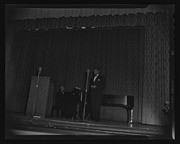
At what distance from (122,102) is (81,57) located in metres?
1.35

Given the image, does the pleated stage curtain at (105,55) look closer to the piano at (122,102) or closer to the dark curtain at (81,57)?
the dark curtain at (81,57)

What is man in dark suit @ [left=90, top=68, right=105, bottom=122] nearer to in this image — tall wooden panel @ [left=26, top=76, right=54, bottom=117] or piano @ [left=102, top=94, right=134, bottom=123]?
piano @ [left=102, top=94, right=134, bottom=123]

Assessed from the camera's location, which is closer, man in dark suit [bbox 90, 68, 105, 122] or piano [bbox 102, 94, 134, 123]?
man in dark suit [bbox 90, 68, 105, 122]

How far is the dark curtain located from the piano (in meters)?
0.39

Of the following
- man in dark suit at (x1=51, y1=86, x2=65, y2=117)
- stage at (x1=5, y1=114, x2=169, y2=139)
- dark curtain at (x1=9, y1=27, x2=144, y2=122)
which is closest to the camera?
stage at (x1=5, y1=114, x2=169, y2=139)

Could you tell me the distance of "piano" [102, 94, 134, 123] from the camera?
5797mm

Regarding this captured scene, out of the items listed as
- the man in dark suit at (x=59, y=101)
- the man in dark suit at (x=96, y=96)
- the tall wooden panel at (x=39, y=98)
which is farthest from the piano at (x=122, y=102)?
the tall wooden panel at (x=39, y=98)

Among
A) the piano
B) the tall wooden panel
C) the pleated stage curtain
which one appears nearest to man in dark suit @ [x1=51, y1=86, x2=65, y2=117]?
the tall wooden panel

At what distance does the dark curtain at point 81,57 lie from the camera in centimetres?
601

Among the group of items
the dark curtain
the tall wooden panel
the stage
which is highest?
the dark curtain

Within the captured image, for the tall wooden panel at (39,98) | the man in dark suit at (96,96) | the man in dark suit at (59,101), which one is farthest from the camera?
the man in dark suit at (59,101)

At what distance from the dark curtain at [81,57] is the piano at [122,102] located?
15.4 inches

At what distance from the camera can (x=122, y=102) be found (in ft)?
19.0
